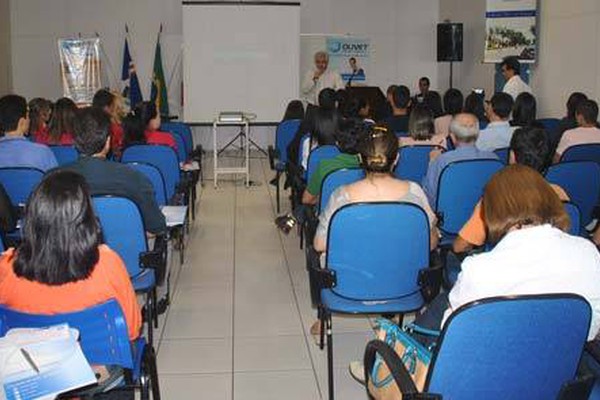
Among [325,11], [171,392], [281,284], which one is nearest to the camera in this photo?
[171,392]

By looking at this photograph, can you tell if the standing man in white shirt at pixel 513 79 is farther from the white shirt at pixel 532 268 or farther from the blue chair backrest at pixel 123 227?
the white shirt at pixel 532 268

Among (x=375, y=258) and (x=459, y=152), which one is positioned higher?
(x=459, y=152)

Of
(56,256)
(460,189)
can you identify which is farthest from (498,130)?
(56,256)

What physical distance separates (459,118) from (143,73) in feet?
28.4

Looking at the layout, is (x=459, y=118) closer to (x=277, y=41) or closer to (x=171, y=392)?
(x=171, y=392)

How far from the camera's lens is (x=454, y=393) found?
6.64ft

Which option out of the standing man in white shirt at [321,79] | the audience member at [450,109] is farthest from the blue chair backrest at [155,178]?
the standing man in white shirt at [321,79]

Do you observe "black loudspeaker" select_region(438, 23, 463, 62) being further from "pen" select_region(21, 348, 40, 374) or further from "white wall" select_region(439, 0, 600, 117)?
"pen" select_region(21, 348, 40, 374)

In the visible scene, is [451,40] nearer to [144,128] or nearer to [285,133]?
[285,133]

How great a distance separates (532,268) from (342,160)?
2.50 metres

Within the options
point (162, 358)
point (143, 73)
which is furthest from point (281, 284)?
point (143, 73)

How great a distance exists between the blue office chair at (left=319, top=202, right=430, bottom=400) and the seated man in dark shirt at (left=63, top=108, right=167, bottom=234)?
3.21 feet

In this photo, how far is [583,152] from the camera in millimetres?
5207

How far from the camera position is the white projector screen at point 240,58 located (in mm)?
11500
